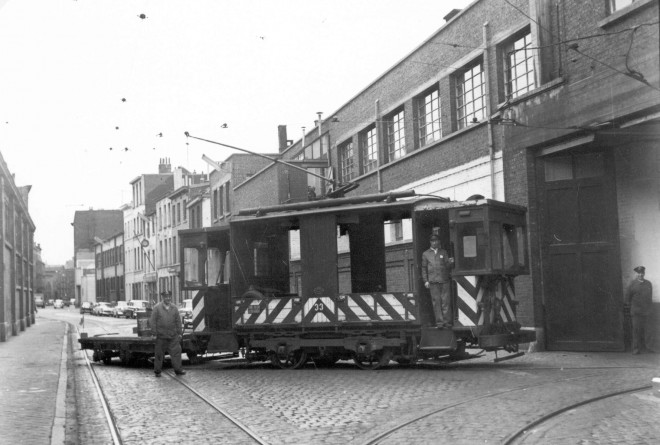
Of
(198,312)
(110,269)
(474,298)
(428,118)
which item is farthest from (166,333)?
(110,269)

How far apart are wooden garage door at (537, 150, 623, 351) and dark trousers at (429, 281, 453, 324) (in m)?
4.30

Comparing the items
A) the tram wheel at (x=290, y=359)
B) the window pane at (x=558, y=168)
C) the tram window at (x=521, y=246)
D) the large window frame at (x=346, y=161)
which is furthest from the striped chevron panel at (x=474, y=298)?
the large window frame at (x=346, y=161)

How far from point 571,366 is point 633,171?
14.1ft

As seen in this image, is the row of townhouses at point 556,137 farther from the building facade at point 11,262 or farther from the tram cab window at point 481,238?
the building facade at point 11,262

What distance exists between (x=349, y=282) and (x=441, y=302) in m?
3.29

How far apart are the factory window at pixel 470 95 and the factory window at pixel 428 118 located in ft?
3.95

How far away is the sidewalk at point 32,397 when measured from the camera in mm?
9031

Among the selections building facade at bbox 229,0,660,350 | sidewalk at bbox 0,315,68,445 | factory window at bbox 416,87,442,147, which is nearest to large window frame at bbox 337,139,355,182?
factory window at bbox 416,87,442,147

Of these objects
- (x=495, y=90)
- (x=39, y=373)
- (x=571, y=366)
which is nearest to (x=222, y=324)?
(x=39, y=373)

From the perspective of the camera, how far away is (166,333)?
15.6 metres

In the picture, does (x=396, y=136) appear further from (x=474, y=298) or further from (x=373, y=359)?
(x=474, y=298)

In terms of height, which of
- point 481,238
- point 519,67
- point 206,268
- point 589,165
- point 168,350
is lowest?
point 168,350

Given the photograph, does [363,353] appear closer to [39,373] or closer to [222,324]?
[222,324]

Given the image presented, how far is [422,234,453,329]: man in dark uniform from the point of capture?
567 inches
